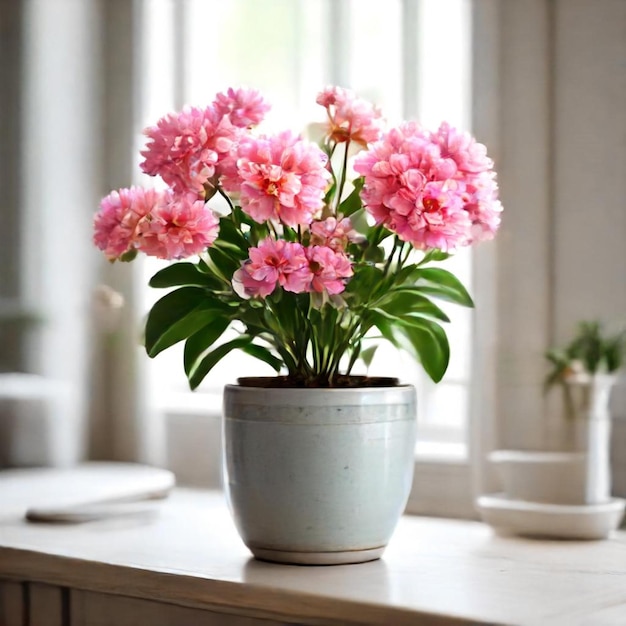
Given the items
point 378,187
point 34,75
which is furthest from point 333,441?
point 34,75

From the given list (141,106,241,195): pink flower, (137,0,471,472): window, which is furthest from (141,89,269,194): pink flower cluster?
(137,0,471,472): window

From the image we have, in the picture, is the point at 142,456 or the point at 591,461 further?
the point at 142,456

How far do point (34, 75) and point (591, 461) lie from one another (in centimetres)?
132

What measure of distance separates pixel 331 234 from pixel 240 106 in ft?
0.62

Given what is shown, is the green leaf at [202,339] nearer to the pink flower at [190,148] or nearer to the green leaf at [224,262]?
the green leaf at [224,262]

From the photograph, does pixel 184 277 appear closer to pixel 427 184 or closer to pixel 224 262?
pixel 224 262

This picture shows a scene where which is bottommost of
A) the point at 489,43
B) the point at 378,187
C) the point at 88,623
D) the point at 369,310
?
the point at 88,623

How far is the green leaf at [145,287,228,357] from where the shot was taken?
4.47 feet

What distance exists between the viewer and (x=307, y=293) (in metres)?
1.33

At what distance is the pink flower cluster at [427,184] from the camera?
121 cm

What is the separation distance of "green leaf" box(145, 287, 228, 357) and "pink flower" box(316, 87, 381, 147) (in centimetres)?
24

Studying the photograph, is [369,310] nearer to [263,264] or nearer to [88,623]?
[263,264]

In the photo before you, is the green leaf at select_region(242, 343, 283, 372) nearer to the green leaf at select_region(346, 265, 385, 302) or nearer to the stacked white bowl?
the green leaf at select_region(346, 265, 385, 302)

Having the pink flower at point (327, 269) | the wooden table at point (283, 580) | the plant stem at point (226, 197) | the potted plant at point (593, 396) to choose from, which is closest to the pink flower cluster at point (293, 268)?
the pink flower at point (327, 269)
